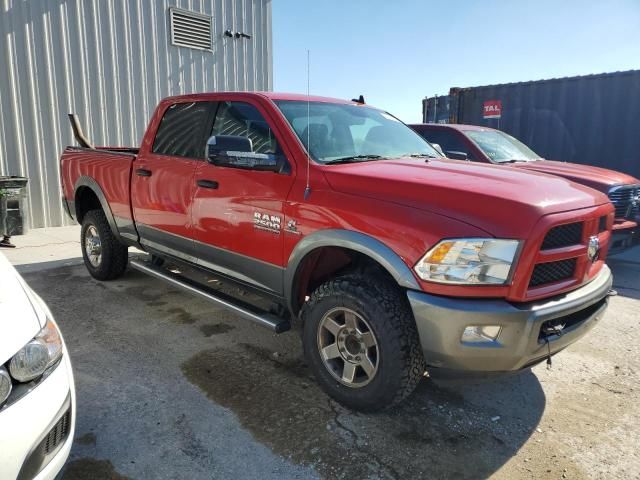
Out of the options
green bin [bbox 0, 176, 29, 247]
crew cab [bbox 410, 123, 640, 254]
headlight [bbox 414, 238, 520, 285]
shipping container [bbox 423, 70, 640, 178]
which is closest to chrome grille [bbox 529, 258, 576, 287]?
headlight [bbox 414, 238, 520, 285]

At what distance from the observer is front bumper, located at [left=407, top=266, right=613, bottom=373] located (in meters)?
2.31

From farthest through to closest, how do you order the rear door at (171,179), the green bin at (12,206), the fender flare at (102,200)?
the green bin at (12,206) → the fender flare at (102,200) → the rear door at (171,179)

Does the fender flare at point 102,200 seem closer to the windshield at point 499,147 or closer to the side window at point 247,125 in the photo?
the side window at point 247,125

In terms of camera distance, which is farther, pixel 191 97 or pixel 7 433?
pixel 191 97

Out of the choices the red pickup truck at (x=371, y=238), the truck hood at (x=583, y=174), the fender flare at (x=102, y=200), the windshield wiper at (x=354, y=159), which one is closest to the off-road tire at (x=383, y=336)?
the red pickup truck at (x=371, y=238)

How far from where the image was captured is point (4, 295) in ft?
6.54

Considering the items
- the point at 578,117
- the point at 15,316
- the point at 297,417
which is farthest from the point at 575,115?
the point at 15,316

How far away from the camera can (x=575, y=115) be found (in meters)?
9.12

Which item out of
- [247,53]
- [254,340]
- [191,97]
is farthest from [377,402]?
[247,53]

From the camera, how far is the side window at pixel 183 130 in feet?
13.1

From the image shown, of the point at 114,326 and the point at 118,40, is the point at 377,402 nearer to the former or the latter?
the point at 114,326

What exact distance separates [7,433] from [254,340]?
2389 millimetres

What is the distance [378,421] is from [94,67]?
332 inches

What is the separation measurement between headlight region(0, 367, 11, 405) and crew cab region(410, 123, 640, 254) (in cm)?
524
